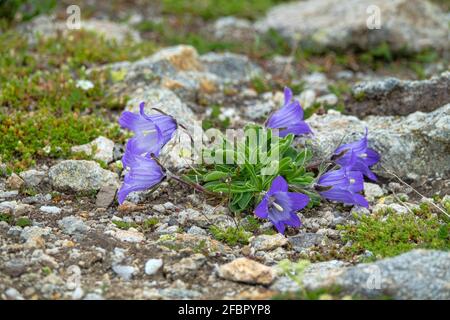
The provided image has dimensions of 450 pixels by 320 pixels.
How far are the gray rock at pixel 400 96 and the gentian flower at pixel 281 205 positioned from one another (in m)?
2.18

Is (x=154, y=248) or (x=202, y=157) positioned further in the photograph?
(x=202, y=157)

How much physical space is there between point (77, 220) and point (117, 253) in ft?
1.96

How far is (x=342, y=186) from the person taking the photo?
555 centimetres

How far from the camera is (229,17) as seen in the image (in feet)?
33.8

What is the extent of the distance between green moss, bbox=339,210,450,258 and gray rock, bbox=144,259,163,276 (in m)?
1.35

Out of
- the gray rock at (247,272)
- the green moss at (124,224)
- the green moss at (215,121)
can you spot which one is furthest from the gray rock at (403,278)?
the green moss at (215,121)

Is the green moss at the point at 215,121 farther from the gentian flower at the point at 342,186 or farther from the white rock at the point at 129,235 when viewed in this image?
the white rock at the point at 129,235

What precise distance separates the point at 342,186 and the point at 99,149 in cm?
217

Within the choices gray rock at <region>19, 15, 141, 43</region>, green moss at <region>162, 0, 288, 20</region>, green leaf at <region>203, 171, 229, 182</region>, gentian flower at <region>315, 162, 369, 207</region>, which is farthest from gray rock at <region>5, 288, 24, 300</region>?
green moss at <region>162, 0, 288, 20</region>

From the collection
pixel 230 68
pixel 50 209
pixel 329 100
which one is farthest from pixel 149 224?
pixel 230 68

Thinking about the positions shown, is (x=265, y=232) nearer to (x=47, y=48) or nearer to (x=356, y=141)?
(x=356, y=141)

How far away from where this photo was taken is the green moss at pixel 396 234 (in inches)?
198
